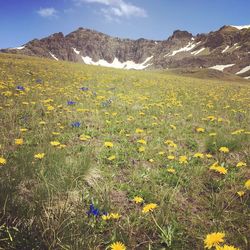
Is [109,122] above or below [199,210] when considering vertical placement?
above

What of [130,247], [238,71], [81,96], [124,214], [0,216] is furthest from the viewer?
[238,71]

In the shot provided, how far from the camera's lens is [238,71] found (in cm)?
17625

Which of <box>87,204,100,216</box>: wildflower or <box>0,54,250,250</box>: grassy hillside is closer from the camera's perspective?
<box>0,54,250,250</box>: grassy hillside

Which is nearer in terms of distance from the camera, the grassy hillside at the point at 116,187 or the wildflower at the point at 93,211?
the grassy hillside at the point at 116,187

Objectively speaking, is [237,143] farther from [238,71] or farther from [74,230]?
[238,71]

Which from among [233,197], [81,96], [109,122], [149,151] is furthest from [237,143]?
[81,96]

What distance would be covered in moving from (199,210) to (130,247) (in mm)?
1517

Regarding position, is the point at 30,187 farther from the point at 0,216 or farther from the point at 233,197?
the point at 233,197

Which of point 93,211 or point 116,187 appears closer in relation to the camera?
point 93,211

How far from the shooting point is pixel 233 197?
463cm

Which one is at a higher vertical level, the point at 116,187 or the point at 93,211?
the point at 93,211

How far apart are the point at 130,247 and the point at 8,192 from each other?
167cm

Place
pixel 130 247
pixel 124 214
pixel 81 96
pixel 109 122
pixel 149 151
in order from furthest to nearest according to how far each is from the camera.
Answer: pixel 81 96 < pixel 109 122 < pixel 149 151 < pixel 124 214 < pixel 130 247

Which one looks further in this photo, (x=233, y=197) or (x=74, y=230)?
(x=233, y=197)
